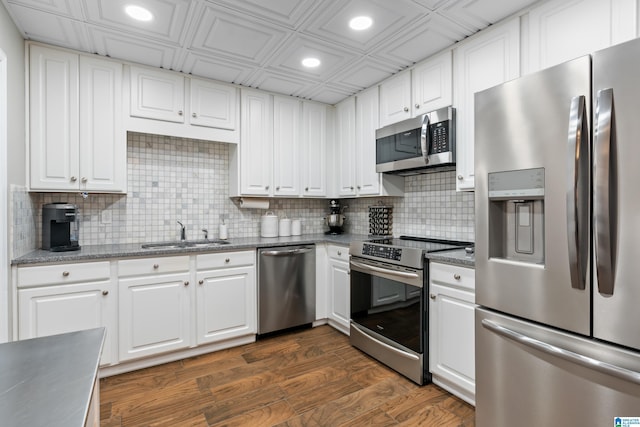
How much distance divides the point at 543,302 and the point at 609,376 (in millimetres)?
304

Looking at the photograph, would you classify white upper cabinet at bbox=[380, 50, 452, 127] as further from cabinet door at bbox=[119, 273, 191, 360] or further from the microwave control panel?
cabinet door at bbox=[119, 273, 191, 360]

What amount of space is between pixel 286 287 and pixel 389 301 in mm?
1065

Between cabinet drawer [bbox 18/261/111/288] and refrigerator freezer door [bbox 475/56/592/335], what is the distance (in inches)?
97.0

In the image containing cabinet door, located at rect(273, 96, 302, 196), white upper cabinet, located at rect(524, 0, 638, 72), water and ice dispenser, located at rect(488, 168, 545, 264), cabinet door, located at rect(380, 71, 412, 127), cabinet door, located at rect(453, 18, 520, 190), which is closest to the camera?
water and ice dispenser, located at rect(488, 168, 545, 264)

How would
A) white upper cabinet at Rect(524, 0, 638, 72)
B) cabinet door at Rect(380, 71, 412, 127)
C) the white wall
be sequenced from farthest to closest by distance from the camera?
cabinet door at Rect(380, 71, 412, 127)
the white wall
white upper cabinet at Rect(524, 0, 638, 72)

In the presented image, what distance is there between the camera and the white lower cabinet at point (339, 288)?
3064 millimetres

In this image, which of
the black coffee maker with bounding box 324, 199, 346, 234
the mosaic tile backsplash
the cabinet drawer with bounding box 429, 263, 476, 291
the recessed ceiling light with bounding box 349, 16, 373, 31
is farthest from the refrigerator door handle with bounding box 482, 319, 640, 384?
the black coffee maker with bounding box 324, 199, 346, 234

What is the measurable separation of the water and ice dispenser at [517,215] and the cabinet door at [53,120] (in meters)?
2.87

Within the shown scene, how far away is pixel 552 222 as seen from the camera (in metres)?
1.32

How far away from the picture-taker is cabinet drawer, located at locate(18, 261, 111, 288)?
210 centimetres

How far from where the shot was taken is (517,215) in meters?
1.51

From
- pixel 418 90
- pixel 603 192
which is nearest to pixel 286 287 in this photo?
pixel 418 90

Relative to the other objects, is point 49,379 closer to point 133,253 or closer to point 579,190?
point 579,190

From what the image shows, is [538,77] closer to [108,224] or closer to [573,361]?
[573,361]
